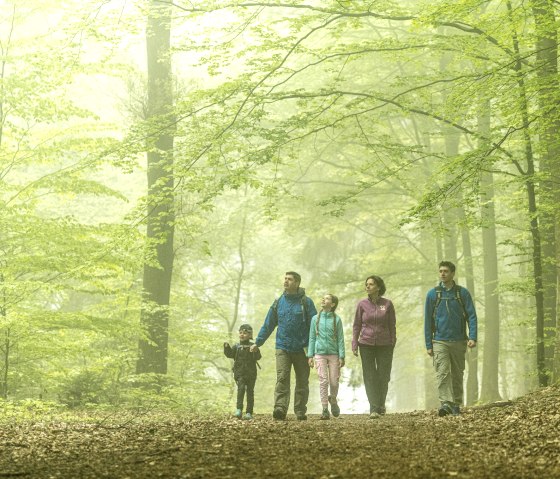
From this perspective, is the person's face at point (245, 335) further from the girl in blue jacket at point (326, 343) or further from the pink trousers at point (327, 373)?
the pink trousers at point (327, 373)

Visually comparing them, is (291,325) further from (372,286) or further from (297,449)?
(297,449)

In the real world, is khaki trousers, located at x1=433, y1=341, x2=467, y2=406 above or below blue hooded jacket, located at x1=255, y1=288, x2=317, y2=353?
below

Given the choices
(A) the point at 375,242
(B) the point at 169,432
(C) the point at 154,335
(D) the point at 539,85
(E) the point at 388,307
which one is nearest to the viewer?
(B) the point at 169,432

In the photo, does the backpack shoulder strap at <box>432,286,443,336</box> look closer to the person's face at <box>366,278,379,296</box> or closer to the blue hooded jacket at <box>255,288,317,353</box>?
the person's face at <box>366,278,379,296</box>

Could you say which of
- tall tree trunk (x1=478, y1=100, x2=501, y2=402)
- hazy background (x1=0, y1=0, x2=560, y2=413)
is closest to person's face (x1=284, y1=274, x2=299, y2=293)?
hazy background (x1=0, y1=0, x2=560, y2=413)

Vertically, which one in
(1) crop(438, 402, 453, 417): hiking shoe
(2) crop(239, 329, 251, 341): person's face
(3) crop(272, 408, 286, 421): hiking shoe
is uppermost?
(2) crop(239, 329, 251, 341): person's face

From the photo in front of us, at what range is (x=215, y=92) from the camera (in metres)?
10.7

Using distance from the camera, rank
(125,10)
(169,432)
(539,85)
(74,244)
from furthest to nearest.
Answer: (125,10) < (74,244) < (539,85) < (169,432)

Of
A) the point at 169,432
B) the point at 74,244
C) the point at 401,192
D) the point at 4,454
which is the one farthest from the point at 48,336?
the point at 401,192

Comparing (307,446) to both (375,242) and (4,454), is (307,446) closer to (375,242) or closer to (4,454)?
(4,454)

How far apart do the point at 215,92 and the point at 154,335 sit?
5187 mm

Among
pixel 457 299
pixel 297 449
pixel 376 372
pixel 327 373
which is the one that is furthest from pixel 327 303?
pixel 297 449

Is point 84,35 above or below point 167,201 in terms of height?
above

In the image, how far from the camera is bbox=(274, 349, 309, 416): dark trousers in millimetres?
9297
